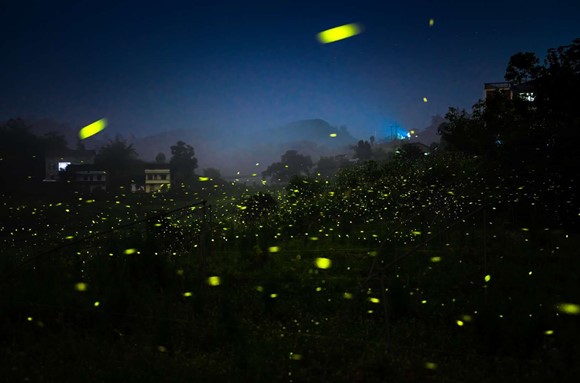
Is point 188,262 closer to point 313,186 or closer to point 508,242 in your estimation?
point 508,242

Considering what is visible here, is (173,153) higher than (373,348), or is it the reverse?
(173,153)

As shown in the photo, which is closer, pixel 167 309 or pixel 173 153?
pixel 167 309

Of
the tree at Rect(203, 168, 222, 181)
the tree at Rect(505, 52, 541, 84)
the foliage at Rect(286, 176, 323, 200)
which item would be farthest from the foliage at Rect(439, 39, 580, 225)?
Result: the tree at Rect(203, 168, 222, 181)

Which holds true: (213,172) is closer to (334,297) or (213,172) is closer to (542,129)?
(542,129)

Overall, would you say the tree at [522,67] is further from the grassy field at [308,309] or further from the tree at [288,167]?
the tree at [288,167]

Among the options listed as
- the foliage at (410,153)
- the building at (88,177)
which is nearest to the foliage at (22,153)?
the building at (88,177)

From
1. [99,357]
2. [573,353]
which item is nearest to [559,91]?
[573,353]

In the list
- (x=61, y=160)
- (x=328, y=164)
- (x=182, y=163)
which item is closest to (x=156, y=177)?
(x=182, y=163)

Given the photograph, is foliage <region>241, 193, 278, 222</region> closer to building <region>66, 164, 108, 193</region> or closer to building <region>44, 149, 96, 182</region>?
building <region>66, 164, 108, 193</region>
